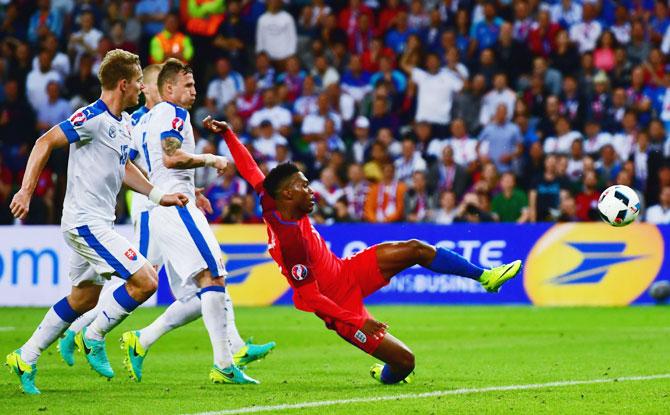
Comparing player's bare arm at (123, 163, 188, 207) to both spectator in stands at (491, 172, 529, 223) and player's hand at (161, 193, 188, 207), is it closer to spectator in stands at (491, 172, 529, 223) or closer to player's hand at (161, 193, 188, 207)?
player's hand at (161, 193, 188, 207)

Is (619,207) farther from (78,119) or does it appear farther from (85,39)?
(85,39)

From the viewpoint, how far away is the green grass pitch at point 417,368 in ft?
26.5

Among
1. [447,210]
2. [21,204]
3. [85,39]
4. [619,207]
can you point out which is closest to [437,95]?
[447,210]

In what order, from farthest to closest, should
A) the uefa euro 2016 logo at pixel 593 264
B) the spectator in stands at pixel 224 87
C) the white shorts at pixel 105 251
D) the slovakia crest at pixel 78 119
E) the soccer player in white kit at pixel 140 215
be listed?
the spectator in stands at pixel 224 87 → the uefa euro 2016 logo at pixel 593 264 → the soccer player in white kit at pixel 140 215 → the white shorts at pixel 105 251 → the slovakia crest at pixel 78 119

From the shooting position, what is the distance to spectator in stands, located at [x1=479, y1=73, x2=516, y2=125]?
21.3 metres

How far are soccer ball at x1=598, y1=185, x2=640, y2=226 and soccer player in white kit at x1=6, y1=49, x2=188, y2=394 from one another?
14.2 ft

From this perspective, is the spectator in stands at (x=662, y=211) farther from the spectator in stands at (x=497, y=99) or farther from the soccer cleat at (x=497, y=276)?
the soccer cleat at (x=497, y=276)

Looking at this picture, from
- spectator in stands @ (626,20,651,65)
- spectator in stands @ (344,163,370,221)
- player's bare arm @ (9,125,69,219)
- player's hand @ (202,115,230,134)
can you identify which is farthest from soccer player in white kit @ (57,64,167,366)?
spectator in stands @ (626,20,651,65)

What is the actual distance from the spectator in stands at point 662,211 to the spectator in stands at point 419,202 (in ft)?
11.1

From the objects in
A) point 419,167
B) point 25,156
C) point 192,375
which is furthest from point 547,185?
point 192,375

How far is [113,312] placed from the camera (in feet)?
30.6

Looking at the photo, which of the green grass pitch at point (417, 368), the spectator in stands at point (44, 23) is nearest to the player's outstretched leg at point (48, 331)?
the green grass pitch at point (417, 368)

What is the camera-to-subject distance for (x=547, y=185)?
1950cm

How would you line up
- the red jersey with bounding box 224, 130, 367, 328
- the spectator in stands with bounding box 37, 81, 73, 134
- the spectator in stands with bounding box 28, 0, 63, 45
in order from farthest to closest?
the spectator in stands with bounding box 28, 0, 63, 45 < the spectator in stands with bounding box 37, 81, 73, 134 < the red jersey with bounding box 224, 130, 367, 328
